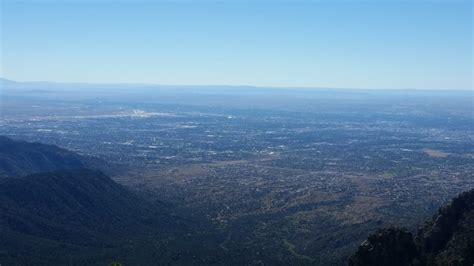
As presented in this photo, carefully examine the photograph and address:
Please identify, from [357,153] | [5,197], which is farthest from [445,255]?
[357,153]

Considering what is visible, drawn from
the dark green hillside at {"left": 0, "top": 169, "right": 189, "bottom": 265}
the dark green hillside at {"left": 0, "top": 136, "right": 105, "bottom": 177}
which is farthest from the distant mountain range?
the dark green hillside at {"left": 0, "top": 136, "right": 105, "bottom": 177}

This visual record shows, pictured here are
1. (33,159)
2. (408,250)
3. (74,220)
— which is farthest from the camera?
(33,159)

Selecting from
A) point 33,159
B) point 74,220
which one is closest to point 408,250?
point 74,220

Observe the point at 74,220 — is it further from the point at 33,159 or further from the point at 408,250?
the point at 408,250

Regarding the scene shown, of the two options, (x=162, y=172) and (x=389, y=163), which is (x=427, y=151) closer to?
(x=389, y=163)

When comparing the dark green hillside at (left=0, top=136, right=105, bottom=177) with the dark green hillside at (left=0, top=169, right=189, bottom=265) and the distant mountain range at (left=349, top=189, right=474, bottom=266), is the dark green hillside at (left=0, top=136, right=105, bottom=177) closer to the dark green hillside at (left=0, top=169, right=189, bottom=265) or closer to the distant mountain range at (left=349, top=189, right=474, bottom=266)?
the dark green hillside at (left=0, top=169, right=189, bottom=265)

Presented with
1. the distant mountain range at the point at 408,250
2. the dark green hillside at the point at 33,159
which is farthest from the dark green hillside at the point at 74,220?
the distant mountain range at the point at 408,250

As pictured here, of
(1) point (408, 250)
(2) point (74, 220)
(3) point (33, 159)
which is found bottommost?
(2) point (74, 220)

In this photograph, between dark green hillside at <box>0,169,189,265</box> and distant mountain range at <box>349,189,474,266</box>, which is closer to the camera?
distant mountain range at <box>349,189,474,266</box>

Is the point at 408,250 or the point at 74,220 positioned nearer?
the point at 408,250

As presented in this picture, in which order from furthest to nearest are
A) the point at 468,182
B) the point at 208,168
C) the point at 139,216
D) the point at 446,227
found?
→ the point at 208,168, the point at 468,182, the point at 139,216, the point at 446,227

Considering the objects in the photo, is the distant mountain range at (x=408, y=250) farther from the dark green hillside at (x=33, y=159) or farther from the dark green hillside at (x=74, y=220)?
the dark green hillside at (x=33, y=159)
